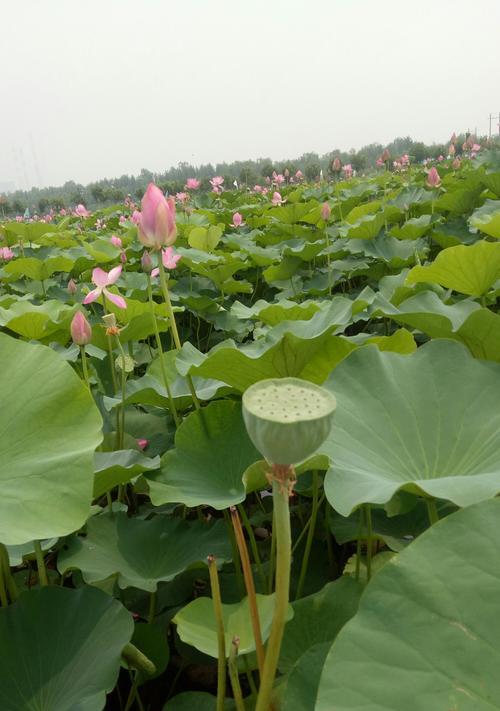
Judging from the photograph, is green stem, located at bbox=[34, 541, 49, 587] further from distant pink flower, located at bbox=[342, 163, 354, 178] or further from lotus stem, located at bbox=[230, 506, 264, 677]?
distant pink flower, located at bbox=[342, 163, 354, 178]

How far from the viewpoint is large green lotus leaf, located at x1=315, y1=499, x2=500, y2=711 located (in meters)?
0.40

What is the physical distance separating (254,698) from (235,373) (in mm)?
441

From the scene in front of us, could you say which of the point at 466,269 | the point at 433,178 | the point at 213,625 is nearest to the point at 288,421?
the point at 213,625

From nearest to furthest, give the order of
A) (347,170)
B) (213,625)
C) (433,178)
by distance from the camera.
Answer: (213,625)
(433,178)
(347,170)

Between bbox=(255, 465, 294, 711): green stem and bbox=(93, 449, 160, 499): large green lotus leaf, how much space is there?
15.5 inches

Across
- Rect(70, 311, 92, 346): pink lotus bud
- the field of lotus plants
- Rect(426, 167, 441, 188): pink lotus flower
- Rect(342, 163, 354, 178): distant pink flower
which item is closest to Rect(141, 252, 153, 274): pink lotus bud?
the field of lotus plants

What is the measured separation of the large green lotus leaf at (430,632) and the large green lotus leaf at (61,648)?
0.32 m

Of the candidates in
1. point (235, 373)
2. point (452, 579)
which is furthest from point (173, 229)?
point (452, 579)

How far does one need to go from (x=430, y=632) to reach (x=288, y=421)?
0.21 meters

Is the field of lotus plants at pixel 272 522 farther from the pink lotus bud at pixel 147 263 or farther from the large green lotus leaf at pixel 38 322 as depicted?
the large green lotus leaf at pixel 38 322

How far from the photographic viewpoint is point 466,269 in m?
1.20

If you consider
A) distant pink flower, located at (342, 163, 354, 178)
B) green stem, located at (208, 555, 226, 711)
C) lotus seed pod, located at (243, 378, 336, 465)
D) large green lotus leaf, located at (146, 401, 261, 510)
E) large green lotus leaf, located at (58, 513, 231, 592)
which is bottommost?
distant pink flower, located at (342, 163, 354, 178)

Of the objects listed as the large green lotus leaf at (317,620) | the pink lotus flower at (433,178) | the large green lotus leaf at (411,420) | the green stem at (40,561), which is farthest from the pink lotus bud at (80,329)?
the pink lotus flower at (433,178)

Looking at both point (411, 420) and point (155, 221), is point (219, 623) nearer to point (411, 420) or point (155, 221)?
point (411, 420)
